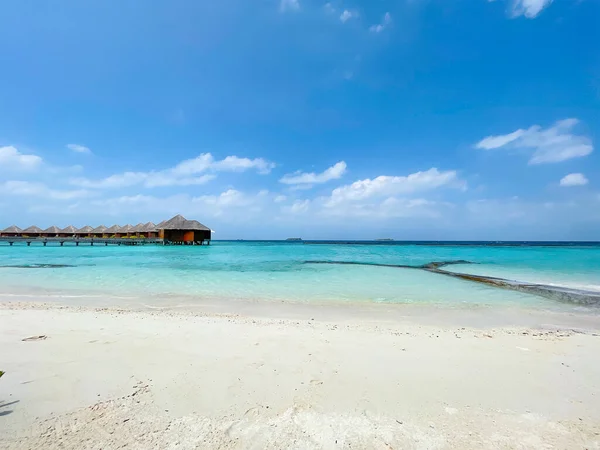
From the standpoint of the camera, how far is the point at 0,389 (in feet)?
9.21

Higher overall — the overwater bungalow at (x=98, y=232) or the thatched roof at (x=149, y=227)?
the thatched roof at (x=149, y=227)

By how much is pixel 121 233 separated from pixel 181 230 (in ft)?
41.4

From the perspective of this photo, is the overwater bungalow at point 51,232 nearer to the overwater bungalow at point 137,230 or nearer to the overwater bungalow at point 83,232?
the overwater bungalow at point 83,232

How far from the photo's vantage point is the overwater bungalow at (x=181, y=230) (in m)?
46.2

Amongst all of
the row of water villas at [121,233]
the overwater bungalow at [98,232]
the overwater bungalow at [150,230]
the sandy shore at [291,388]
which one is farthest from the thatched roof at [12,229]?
the sandy shore at [291,388]

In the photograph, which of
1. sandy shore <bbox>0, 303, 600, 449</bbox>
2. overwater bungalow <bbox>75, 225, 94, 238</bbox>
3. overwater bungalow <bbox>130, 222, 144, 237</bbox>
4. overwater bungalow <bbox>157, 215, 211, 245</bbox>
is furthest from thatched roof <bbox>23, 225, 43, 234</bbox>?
sandy shore <bbox>0, 303, 600, 449</bbox>

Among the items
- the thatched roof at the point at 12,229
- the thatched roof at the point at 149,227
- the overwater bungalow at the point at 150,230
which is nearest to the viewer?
the thatched roof at the point at 12,229

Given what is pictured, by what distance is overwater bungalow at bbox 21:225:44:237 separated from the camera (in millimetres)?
46156

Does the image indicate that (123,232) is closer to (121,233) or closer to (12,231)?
(121,233)

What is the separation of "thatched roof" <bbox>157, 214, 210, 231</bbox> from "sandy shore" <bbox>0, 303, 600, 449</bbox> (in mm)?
42911

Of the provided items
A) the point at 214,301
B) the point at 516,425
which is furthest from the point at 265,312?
the point at 516,425

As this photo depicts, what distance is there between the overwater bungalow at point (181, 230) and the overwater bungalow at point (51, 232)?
16.1 meters

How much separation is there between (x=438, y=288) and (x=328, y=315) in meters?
6.01

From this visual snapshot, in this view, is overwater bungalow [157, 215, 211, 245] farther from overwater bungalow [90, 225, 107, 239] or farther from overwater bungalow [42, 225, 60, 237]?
overwater bungalow [42, 225, 60, 237]
